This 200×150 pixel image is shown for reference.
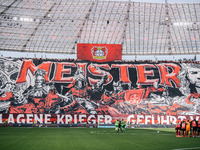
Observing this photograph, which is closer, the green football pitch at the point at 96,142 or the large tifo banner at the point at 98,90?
the green football pitch at the point at 96,142

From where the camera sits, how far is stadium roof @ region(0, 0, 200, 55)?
186 feet

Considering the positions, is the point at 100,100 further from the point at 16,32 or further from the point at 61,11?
the point at 16,32

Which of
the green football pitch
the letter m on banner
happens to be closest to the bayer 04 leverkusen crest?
the letter m on banner

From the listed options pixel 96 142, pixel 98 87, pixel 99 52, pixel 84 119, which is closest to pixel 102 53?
pixel 99 52

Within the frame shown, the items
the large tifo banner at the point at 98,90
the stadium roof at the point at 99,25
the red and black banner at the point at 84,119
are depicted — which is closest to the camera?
the red and black banner at the point at 84,119

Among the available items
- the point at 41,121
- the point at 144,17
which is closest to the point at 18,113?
the point at 41,121

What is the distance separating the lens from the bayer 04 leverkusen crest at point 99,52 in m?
63.8

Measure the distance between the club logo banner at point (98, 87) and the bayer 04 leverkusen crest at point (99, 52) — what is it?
6.58 ft

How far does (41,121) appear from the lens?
157 ft

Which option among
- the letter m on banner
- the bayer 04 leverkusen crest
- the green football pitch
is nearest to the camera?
the green football pitch

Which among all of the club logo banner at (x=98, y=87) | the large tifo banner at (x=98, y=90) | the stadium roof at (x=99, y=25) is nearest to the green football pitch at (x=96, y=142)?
the large tifo banner at (x=98, y=90)

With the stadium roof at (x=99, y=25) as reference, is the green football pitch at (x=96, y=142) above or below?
below

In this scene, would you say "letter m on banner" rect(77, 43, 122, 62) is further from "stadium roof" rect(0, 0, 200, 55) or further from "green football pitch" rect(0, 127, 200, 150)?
"green football pitch" rect(0, 127, 200, 150)

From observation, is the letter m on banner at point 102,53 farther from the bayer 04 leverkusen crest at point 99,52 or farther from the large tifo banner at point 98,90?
the large tifo banner at point 98,90
